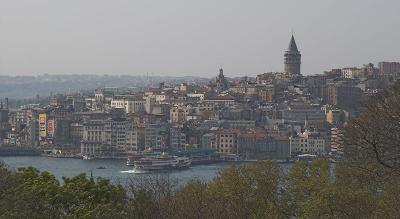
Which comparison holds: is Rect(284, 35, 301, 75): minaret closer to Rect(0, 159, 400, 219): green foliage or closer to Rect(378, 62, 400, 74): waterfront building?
Rect(378, 62, 400, 74): waterfront building

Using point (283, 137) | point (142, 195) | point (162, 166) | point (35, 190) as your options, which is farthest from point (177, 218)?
point (283, 137)

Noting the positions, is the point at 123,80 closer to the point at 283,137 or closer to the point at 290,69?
the point at 290,69

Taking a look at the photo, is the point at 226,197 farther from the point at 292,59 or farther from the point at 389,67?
the point at 389,67

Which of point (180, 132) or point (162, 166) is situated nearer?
point (162, 166)

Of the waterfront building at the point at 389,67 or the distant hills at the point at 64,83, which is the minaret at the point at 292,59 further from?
the distant hills at the point at 64,83

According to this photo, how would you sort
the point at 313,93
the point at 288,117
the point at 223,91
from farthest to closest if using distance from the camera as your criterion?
the point at 223,91 < the point at 313,93 < the point at 288,117


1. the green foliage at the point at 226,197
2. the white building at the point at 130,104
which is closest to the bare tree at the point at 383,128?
the green foliage at the point at 226,197

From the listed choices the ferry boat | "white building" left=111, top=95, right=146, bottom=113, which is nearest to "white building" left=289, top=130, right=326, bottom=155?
the ferry boat
